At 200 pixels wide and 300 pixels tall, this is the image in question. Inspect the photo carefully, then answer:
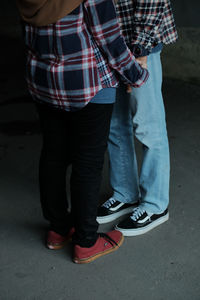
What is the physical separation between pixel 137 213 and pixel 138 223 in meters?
0.06

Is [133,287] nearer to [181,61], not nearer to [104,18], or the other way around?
[104,18]

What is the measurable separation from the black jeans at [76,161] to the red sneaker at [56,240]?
9cm

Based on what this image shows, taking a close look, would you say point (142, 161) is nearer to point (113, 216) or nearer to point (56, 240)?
point (113, 216)

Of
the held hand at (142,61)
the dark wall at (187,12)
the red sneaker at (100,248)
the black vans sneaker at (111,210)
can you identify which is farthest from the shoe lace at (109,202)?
the dark wall at (187,12)

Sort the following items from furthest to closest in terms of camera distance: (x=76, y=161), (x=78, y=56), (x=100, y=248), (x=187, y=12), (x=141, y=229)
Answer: (x=187, y=12)
(x=141, y=229)
(x=100, y=248)
(x=76, y=161)
(x=78, y=56)

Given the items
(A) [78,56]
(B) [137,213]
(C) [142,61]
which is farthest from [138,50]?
(B) [137,213]

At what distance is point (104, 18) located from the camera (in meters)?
1.76

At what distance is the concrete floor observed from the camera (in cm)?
214

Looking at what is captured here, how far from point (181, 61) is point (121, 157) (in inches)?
112

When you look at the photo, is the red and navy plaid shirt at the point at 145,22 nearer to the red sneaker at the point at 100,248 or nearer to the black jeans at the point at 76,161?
the black jeans at the point at 76,161

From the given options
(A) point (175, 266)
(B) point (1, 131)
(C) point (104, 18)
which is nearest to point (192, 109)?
(B) point (1, 131)

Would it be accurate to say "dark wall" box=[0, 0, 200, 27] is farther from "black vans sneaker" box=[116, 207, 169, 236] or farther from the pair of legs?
"black vans sneaker" box=[116, 207, 169, 236]

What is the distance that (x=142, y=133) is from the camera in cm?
238

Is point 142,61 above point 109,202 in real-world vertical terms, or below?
above
